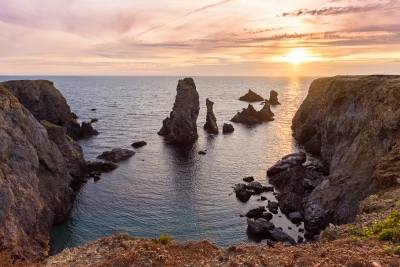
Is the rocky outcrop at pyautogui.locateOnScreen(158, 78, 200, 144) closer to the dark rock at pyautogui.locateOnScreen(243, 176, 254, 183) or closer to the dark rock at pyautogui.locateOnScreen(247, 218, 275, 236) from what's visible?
the dark rock at pyautogui.locateOnScreen(243, 176, 254, 183)

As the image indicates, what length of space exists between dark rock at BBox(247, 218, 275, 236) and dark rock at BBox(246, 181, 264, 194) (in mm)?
12467

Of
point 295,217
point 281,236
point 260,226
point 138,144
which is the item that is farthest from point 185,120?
point 281,236

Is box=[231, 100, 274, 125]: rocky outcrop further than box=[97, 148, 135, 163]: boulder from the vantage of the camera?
Yes

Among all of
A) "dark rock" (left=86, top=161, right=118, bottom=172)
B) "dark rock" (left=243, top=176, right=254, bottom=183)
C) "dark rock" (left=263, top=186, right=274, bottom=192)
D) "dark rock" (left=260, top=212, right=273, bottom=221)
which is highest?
"dark rock" (left=86, top=161, right=118, bottom=172)

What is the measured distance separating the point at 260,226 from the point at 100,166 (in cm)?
3921

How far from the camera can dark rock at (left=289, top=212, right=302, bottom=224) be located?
45.4 metres

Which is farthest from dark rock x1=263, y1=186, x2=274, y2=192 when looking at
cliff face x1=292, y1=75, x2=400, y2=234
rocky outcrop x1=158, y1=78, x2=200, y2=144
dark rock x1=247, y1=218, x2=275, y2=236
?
rocky outcrop x1=158, y1=78, x2=200, y2=144

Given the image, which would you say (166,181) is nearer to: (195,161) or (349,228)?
(195,161)

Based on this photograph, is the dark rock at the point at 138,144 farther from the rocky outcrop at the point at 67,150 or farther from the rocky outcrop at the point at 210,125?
the rocky outcrop at the point at 210,125

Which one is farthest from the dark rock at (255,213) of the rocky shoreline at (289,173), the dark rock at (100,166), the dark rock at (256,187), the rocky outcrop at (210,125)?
the rocky outcrop at (210,125)

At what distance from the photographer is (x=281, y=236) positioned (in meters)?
40.4

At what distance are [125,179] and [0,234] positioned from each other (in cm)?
3128

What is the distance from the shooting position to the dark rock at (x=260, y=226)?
4181 centimetres

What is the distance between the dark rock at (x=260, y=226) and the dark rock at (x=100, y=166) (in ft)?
117
